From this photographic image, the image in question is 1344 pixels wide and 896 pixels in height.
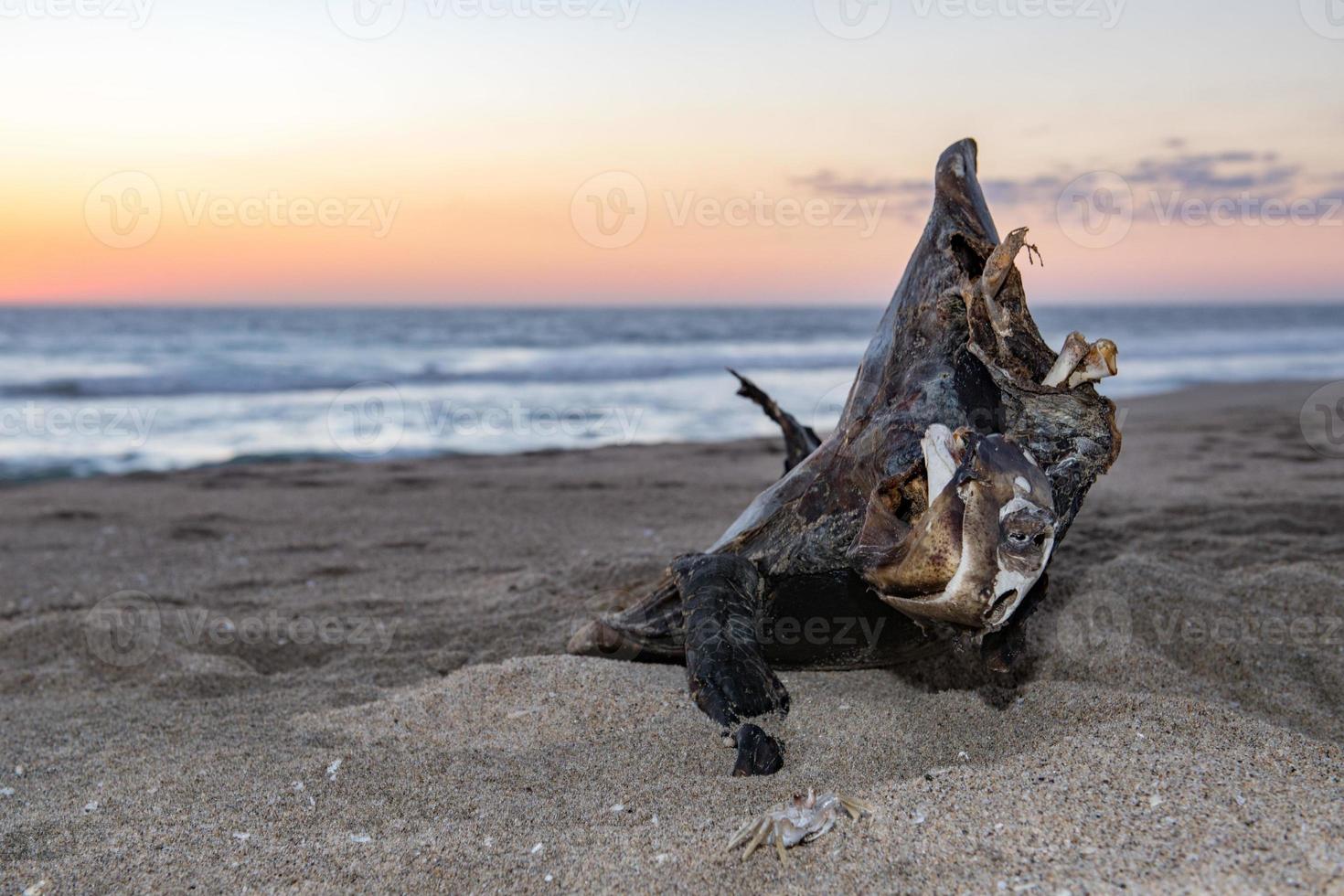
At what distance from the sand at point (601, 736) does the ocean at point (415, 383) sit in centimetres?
608

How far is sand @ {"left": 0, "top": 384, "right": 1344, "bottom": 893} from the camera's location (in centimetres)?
180

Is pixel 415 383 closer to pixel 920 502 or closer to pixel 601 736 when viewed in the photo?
pixel 601 736

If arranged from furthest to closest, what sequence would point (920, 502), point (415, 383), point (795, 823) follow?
1. point (415, 383)
2. point (920, 502)
3. point (795, 823)

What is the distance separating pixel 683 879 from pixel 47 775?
5.97ft

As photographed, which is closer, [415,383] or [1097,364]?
[1097,364]

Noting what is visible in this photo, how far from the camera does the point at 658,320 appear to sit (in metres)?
45.3

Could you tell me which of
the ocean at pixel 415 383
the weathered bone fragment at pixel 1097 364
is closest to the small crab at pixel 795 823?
the weathered bone fragment at pixel 1097 364

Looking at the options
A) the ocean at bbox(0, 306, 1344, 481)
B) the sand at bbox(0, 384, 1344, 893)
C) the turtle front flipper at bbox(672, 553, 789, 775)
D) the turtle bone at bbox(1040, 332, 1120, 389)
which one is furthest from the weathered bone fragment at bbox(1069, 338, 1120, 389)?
the ocean at bbox(0, 306, 1344, 481)

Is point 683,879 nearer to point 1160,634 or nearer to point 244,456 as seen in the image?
point 1160,634

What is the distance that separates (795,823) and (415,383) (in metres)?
17.3

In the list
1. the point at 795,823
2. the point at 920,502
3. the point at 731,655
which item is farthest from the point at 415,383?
the point at 795,823

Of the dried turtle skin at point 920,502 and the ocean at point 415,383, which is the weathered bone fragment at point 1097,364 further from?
the ocean at point 415,383

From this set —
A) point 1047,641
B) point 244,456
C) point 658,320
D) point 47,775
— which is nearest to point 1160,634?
point 1047,641

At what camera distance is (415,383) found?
1825 cm
